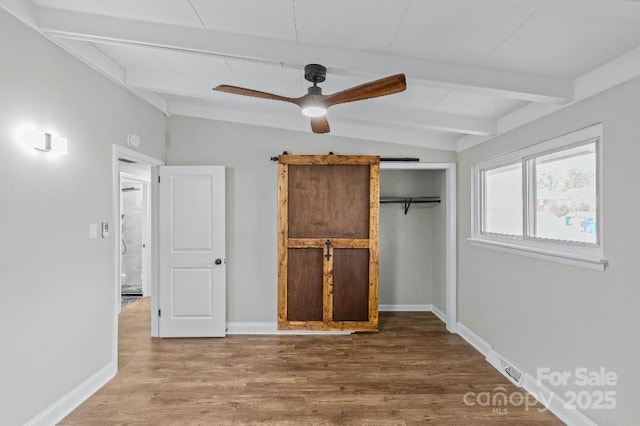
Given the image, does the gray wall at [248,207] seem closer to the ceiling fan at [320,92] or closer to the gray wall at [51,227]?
the gray wall at [51,227]

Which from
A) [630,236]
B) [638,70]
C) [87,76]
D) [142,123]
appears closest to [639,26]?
[638,70]

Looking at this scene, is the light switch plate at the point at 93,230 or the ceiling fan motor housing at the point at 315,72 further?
the light switch plate at the point at 93,230

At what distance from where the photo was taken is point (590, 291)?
7.24 ft

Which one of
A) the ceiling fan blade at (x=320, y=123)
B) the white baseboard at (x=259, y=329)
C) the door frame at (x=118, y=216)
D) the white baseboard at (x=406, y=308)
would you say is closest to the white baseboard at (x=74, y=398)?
the door frame at (x=118, y=216)

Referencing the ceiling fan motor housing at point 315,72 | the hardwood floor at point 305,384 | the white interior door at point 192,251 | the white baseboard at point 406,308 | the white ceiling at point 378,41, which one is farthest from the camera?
the white baseboard at point 406,308

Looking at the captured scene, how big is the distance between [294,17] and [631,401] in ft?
9.80

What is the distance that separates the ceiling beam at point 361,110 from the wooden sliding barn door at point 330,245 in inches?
27.0

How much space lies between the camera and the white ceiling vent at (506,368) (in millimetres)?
2886

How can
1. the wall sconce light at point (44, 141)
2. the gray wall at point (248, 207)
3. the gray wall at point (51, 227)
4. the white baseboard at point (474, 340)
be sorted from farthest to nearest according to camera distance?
the gray wall at point (248, 207)
the white baseboard at point (474, 340)
the wall sconce light at point (44, 141)
the gray wall at point (51, 227)

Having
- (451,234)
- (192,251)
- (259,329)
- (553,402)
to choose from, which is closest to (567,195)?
(553,402)

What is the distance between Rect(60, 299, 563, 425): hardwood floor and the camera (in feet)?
7.98

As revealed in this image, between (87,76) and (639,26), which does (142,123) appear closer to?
(87,76)

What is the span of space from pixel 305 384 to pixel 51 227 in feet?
7.54

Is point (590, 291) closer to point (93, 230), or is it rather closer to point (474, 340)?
point (474, 340)
